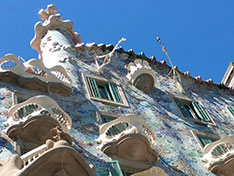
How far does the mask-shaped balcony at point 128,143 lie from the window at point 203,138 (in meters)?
2.37

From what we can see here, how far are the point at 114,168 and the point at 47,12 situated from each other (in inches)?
495

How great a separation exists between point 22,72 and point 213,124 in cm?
646

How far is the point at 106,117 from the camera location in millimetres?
13195

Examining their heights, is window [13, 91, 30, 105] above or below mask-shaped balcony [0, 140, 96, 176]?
above

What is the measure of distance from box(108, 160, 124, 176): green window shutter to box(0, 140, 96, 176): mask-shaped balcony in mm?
1763

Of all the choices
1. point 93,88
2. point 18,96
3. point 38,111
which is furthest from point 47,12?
point 38,111

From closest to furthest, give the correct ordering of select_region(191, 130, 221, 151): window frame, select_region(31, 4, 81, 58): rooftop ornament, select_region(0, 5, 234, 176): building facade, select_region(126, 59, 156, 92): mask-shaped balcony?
select_region(0, 5, 234, 176): building facade, select_region(191, 130, 221, 151): window frame, select_region(126, 59, 156, 92): mask-shaped balcony, select_region(31, 4, 81, 58): rooftop ornament

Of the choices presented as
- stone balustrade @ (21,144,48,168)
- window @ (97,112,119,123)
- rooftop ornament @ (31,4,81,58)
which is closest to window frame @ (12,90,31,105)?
window @ (97,112,119,123)

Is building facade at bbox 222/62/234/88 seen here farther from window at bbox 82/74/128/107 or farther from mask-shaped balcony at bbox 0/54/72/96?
mask-shaped balcony at bbox 0/54/72/96

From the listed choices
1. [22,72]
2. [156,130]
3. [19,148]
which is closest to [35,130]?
[19,148]

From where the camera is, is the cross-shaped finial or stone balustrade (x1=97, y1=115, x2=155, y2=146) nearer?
stone balustrade (x1=97, y1=115, x2=155, y2=146)

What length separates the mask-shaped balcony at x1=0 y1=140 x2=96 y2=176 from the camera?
7.97 meters

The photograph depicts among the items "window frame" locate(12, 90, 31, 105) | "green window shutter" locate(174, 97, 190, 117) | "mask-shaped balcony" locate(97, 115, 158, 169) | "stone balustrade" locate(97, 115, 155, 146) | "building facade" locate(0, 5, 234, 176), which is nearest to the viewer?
"building facade" locate(0, 5, 234, 176)

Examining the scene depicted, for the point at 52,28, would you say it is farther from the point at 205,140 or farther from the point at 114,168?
the point at 114,168
